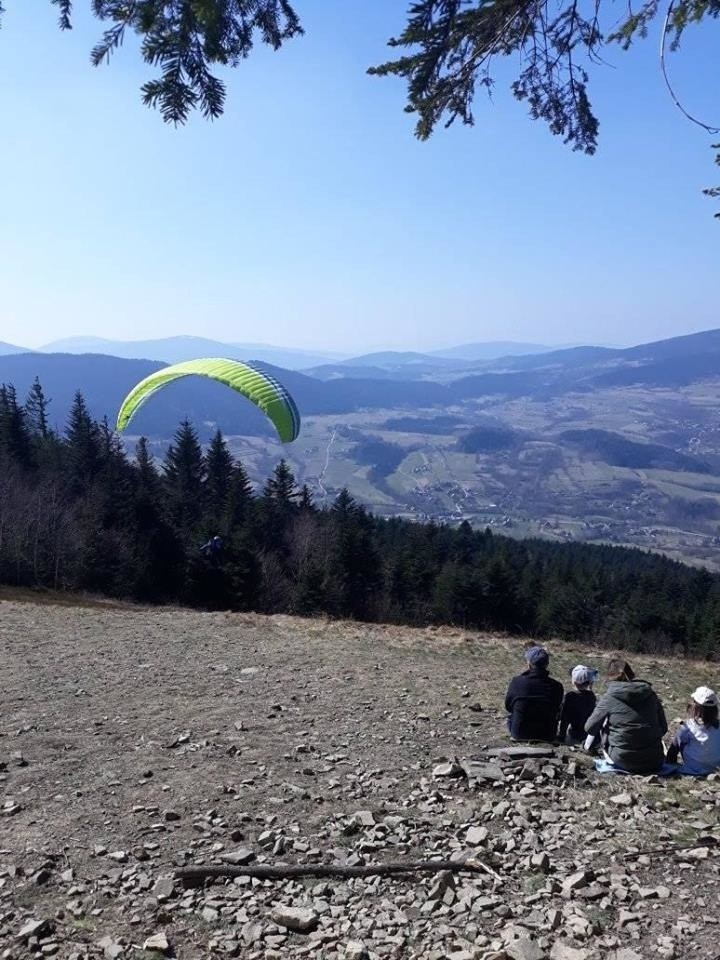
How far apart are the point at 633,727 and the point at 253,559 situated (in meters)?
24.9

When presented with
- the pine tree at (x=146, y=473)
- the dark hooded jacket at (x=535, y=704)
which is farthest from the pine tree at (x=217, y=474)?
the dark hooded jacket at (x=535, y=704)

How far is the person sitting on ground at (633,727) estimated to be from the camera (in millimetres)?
6512

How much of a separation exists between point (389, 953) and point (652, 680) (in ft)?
30.0

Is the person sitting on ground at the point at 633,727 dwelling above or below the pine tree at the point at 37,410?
below

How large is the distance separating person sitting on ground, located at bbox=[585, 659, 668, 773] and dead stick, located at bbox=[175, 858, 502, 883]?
2.31m

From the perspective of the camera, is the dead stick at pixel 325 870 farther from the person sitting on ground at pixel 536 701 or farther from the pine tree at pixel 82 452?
the pine tree at pixel 82 452

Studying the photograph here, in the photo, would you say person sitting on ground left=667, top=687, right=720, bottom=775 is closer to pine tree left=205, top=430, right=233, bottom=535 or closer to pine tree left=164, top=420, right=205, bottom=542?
pine tree left=164, top=420, right=205, bottom=542

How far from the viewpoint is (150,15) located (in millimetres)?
3387

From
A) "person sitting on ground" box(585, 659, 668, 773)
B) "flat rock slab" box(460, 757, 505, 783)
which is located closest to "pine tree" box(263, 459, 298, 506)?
"flat rock slab" box(460, 757, 505, 783)

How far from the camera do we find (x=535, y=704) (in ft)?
24.3

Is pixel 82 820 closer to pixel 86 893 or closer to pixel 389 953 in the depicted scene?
pixel 86 893

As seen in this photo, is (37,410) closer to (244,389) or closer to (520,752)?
(244,389)

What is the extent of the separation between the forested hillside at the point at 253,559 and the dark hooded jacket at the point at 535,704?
18.8 metres

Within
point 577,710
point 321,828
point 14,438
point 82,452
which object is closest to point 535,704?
point 577,710
